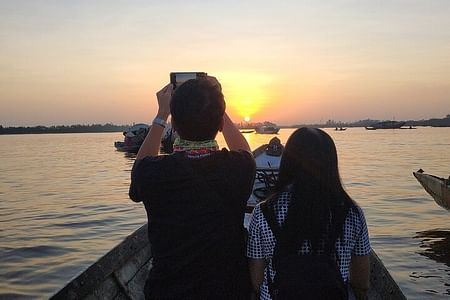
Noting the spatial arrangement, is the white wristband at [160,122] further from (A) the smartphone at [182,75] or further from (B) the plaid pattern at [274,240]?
(B) the plaid pattern at [274,240]

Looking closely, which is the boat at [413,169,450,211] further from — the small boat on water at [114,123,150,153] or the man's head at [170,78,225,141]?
the small boat on water at [114,123,150,153]

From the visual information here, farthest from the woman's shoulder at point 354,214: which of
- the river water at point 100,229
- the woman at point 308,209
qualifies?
the river water at point 100,229

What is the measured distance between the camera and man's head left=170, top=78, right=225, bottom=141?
246cm

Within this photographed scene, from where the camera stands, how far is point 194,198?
2449 millimetres

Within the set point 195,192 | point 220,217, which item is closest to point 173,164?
point 195,192

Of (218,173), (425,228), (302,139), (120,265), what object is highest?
(302,139)

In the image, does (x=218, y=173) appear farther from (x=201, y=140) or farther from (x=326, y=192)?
(x=326, y=192)

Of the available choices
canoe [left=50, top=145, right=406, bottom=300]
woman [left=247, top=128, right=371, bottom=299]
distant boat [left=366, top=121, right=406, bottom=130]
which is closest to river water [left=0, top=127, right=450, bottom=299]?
canoe [left=50, top=145, right=406, bottom=300]

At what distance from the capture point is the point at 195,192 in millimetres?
2445

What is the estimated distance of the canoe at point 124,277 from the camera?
4.27 m

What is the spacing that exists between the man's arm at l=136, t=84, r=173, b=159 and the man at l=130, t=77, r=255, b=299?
191 mm

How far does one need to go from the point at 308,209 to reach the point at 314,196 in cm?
8

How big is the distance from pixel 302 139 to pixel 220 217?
24.5 inches

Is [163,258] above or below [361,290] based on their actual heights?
above
